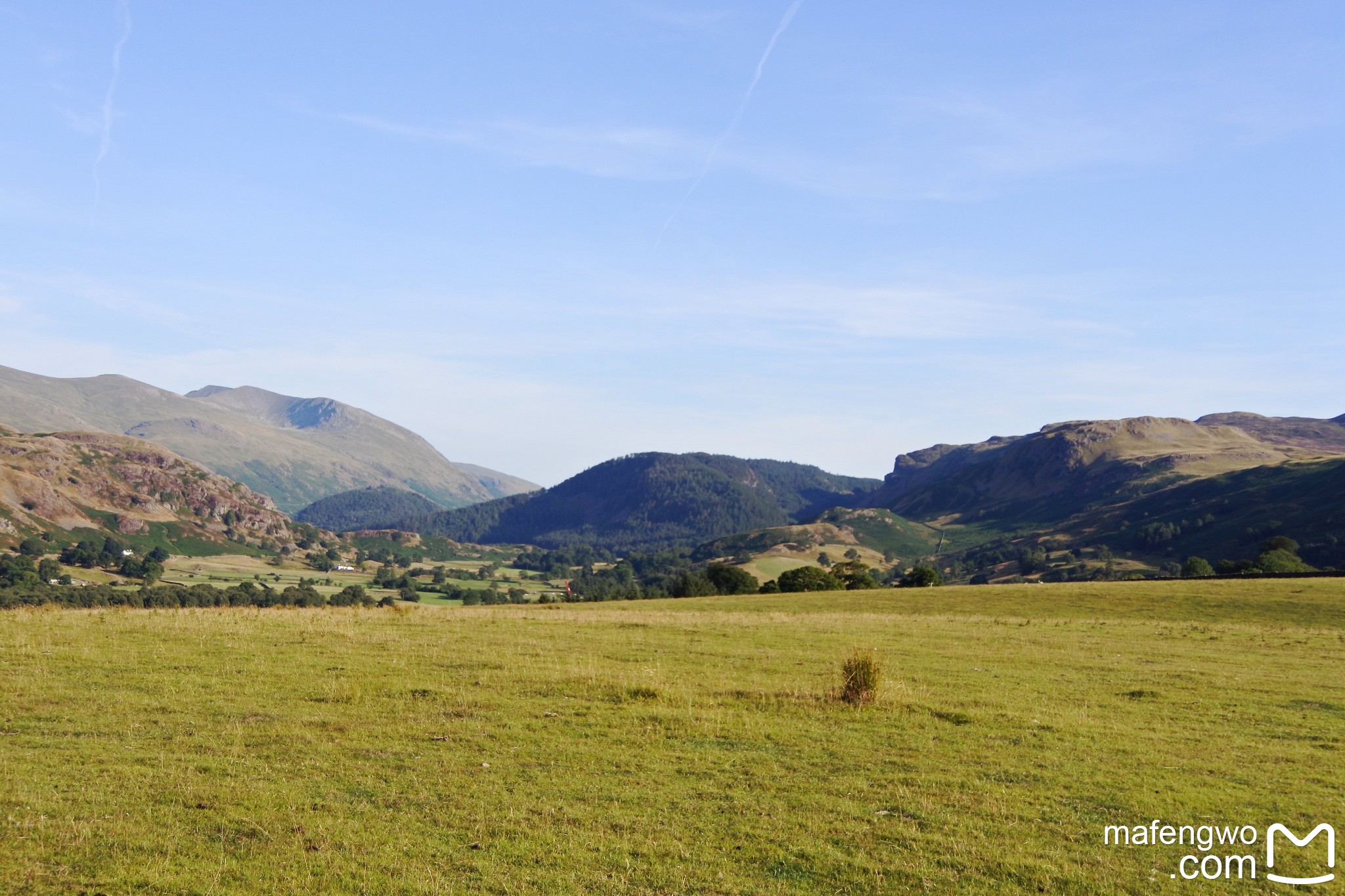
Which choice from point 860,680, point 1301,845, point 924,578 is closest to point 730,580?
point 924,578

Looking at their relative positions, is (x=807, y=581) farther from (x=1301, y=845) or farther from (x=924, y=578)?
(x=1301, y=845)

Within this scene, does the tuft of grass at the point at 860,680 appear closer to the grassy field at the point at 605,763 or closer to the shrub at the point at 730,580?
the grassy field at the point at 605,763

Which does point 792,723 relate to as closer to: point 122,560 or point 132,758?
point 132,758

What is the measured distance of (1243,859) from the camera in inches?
460

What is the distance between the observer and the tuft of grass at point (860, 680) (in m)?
21.2

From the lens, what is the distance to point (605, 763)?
15.5 meters

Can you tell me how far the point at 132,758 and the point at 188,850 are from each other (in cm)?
466

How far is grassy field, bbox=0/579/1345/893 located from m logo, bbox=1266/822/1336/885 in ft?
0.83

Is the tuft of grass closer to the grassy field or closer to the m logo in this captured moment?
the grassy field

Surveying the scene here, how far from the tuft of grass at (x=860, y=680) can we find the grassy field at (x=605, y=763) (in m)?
0.39

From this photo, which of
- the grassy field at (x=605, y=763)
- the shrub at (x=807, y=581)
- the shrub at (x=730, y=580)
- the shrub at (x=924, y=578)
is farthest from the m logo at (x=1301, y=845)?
the shrub at (x=730, y=580)

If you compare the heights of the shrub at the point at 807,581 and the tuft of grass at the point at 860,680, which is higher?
the tuft of grass at the point at 860,680

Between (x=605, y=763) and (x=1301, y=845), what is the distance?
33.8 ft

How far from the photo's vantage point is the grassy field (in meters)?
10.7
